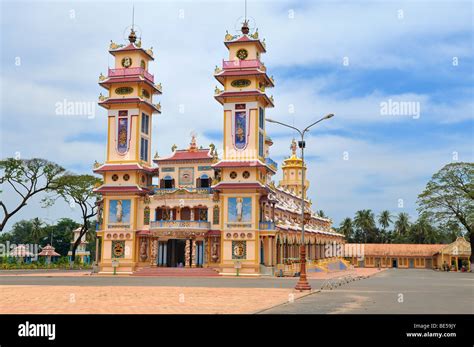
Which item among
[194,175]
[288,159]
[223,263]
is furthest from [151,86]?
[288,159]

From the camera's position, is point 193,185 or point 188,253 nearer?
point 188,253

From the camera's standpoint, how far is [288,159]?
91000 millimetres

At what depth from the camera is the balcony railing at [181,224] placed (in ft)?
174

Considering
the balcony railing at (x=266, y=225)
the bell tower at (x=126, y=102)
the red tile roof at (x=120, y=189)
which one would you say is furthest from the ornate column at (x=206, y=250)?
the bell tower at (x=126, y=102)

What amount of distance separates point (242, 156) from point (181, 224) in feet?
27.8

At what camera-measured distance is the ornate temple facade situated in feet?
171

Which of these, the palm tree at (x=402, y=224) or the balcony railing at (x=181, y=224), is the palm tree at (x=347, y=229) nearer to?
the palm tree at (x=402, y=224)

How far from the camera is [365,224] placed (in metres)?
115

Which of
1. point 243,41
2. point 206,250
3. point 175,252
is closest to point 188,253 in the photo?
point 206,250

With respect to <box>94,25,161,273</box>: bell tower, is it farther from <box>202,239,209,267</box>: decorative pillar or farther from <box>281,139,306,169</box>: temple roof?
<box>281,139,306,169</box>: temple roof

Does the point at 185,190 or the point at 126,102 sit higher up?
the point at 126,102

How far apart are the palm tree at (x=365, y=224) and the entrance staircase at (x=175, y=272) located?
69775 mm

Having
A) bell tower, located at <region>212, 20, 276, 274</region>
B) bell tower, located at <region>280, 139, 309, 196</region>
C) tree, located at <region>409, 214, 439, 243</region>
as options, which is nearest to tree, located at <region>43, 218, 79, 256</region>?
bell tower, located at <region>280, 139, 309, 196</region>

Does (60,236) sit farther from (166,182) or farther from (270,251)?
(270,251)
